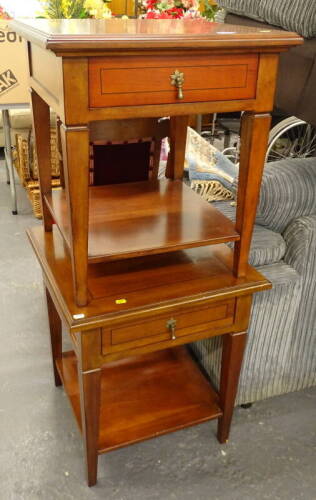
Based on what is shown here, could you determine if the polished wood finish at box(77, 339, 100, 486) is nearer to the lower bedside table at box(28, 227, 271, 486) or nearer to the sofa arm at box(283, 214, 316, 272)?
the lower bedside table at box(28, 227, 271, 486)

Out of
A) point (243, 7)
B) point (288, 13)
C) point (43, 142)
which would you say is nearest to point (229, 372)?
point (43, 142)

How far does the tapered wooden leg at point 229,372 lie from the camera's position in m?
1.38

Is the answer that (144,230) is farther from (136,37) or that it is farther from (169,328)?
(136,37)

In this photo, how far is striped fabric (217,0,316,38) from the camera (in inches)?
53.6

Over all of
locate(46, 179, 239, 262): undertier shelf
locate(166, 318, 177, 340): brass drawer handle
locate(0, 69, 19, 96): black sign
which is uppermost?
locate(0, 69, 19, 96): black sign

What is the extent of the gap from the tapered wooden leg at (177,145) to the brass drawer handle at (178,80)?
Answer: 1.61ft

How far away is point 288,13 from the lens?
143 centimetres

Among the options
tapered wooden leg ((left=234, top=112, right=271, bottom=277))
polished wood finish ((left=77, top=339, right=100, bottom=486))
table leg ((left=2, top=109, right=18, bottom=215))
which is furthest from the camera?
table leg ((left=2, top=109, right=18, bottom=215))

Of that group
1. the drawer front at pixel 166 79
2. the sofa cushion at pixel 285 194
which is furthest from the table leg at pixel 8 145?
the drawer front at pixel 166 79

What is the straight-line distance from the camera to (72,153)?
3.15 ft

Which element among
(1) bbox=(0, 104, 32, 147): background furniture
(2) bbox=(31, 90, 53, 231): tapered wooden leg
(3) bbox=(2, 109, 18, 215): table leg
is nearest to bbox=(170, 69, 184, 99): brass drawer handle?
(2) bbox=(31, 90, 53, 231): tapered wooden leg

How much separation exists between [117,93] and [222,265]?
0.58 metres

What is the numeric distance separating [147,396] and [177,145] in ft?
2.54

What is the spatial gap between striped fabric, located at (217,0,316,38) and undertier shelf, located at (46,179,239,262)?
0.55 m
